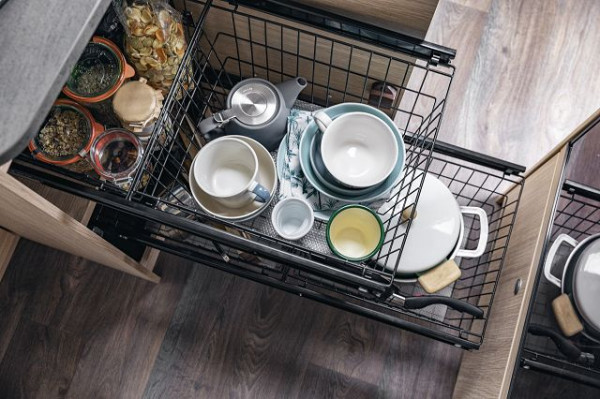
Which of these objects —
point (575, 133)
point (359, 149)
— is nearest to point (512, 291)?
point (575, 133)

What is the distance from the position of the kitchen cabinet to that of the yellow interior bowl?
293 mm

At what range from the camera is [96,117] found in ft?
2.89

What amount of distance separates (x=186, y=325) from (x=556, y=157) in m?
0.96

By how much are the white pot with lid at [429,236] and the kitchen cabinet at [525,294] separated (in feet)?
0.33

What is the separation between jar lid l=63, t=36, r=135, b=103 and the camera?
795 millimetres

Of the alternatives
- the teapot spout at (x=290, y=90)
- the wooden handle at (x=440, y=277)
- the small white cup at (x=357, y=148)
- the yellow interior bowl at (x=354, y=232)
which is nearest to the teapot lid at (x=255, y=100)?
the teapot spout at (x=290, y=90)

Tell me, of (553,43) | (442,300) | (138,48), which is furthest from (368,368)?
(553,43)

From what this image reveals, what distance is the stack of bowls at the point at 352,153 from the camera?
80 centimetres

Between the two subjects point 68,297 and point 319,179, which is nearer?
point 319,179

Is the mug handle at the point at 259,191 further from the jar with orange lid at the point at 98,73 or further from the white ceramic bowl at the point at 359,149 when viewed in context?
the jar with orange lid at the point at 98,73

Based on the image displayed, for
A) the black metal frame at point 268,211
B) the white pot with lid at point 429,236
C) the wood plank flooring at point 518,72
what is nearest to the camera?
the black metal frame at point 268,211

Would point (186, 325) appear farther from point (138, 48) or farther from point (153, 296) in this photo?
point (138, 48)

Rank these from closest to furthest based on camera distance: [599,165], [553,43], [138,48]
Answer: [138,48]
[599,165]
[553,43]

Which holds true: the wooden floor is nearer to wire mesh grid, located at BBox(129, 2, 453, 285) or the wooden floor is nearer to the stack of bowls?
wire mesh grid, located at BBox(129, 2, 453, 285)
